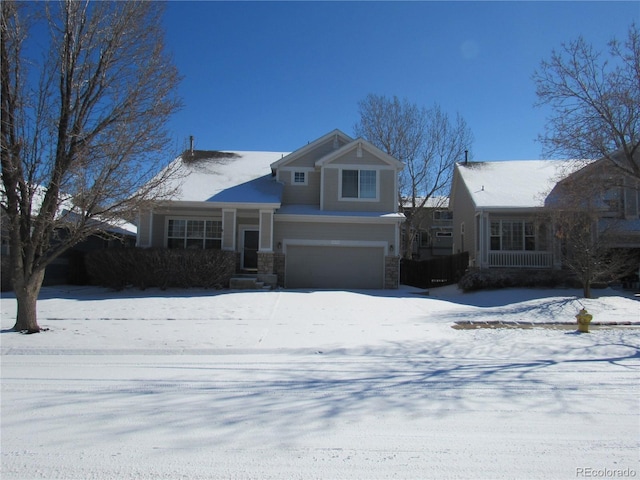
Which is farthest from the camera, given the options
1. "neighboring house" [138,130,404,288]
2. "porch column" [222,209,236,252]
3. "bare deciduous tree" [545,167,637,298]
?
"neighboring house" [138,130,404,288]

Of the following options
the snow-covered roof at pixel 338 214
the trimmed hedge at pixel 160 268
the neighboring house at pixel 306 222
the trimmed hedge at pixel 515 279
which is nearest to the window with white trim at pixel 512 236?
the trimmed hedge at pixel 515 279

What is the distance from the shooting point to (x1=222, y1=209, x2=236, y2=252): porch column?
2030 centimetres

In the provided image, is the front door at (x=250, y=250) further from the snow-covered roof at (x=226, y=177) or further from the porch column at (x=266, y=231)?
the snow-covered roof at (x=226, y=177)

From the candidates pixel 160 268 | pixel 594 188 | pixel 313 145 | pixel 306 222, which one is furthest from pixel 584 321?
pixel 313 145

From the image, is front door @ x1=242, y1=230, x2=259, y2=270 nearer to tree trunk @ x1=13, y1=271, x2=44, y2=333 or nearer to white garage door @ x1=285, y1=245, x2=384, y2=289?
white garage door @ x1=285, y1=245, x2=384, y2=289

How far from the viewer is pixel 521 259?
2170cm

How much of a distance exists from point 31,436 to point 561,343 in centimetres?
887

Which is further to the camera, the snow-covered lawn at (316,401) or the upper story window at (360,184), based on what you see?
the upper story window at (360,184)

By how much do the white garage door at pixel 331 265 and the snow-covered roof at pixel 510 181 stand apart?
5.82 m

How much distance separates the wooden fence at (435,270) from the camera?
2434 cm

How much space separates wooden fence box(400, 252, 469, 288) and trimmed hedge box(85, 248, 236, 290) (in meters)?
12.6

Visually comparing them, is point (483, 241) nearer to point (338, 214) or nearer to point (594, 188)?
point (594, 188)

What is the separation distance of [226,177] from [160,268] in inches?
275

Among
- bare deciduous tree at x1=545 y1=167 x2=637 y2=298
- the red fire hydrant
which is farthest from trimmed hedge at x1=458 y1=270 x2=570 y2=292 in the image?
the red fire hydrant
